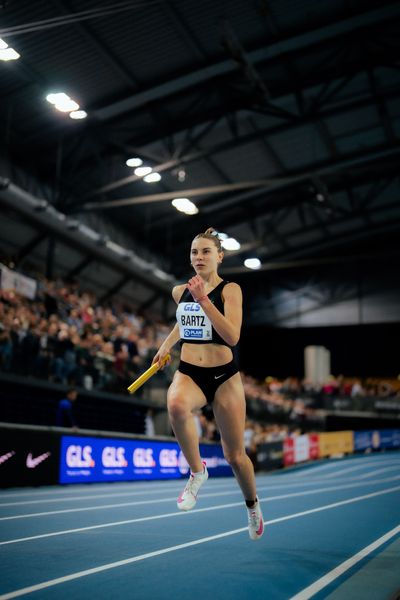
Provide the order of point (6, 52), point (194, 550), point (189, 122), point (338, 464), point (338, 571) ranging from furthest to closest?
1. point (338, 464)
2. point (189, 122)
3. point (6, 52)
4. point (194, 550)
5. point (338, 571)

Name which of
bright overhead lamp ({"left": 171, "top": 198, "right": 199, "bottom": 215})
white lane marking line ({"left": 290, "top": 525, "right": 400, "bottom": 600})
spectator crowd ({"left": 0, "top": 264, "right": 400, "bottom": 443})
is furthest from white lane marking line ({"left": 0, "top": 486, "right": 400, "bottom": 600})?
bright overhead lamp ({"left": 171, "top": 198, "right": 199, "bottom": 215})

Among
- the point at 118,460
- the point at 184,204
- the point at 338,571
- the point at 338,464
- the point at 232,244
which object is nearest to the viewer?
the point at 338,571

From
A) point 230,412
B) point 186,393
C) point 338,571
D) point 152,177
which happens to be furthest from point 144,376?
point 152,177

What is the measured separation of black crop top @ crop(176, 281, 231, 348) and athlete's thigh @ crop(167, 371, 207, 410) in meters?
0.33

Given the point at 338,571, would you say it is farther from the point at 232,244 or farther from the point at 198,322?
the point at 232,244

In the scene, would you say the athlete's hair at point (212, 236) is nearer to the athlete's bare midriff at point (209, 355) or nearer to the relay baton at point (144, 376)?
the athlete's bare midriff at point (209, 355)

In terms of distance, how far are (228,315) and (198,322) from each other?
10.7 inches

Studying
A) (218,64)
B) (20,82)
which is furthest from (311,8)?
(20,82)

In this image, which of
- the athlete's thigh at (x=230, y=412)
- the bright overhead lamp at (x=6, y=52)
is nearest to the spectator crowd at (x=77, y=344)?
the bright overhead lamp at (x=6, y=52)

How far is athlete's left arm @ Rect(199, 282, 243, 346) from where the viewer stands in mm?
4906

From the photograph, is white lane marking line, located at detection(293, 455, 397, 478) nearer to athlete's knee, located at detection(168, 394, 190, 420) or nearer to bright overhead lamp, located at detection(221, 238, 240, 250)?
bright overhead lamp, located at detection(221, 238, 240, 250)

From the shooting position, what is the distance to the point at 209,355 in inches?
213

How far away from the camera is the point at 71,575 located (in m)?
4.56

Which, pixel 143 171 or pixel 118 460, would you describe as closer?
pixel 118 460
